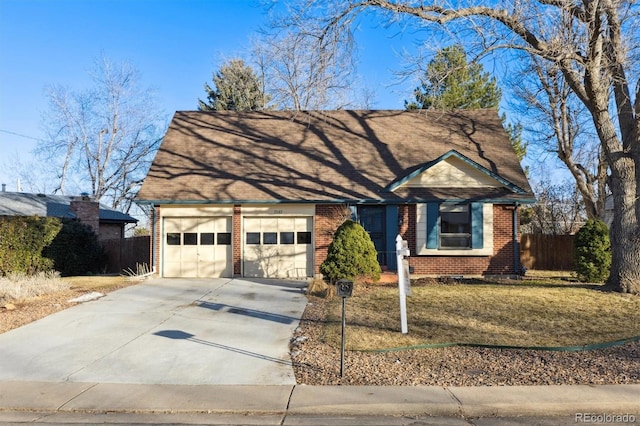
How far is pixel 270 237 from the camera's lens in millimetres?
17000

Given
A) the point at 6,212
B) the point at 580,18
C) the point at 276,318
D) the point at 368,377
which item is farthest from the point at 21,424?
the point at 6,212

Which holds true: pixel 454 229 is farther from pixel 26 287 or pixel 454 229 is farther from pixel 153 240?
pixel 26 287

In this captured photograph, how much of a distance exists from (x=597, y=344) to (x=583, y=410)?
258 cm

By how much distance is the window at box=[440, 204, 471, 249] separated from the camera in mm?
16406

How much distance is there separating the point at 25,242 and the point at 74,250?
2.31 meters

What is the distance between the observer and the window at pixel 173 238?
1709 centimetres

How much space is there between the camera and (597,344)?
25.4ft

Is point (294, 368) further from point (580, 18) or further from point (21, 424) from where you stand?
point (580, 18)

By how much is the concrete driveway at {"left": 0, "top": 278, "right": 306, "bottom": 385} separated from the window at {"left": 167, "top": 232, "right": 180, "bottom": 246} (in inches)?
150

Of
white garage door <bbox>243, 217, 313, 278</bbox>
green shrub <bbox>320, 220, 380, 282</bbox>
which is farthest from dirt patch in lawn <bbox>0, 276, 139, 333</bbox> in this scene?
green shrub <bbox>320, 220, 380, 282</bbox>

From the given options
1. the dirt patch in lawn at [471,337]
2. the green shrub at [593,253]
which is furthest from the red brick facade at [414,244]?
the dirt patch in lawn at [471,337]

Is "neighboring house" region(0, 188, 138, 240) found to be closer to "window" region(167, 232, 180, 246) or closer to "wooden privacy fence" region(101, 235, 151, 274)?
"wooden privacy fence" region(101, 235, 151, 274)

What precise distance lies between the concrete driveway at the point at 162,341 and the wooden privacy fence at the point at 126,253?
8.15 m

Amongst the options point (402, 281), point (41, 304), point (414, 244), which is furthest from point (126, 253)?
point (402, 281)
